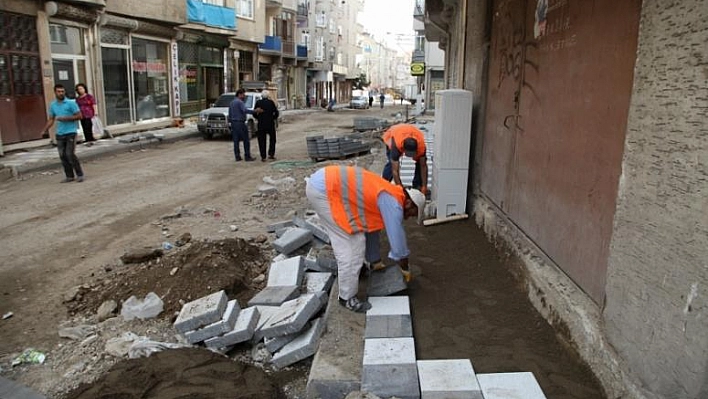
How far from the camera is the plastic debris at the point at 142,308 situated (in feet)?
14.9

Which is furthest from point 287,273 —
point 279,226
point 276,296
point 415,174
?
point 415,174

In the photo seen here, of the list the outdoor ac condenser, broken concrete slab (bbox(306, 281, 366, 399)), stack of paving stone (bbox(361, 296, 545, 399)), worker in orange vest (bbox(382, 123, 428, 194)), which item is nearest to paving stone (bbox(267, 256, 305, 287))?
broken concrete slab (bbox(306, 281, 366, 399))

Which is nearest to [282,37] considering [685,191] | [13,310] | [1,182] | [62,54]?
[62,54]

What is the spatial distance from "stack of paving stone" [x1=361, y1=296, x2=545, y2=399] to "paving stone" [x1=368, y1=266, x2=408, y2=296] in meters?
Answer: 0.78

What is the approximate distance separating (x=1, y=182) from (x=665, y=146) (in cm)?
1180

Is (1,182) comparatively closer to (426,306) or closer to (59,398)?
(59,398)

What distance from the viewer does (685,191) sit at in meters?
2.22

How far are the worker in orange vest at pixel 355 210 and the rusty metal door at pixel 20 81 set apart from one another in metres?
12.8

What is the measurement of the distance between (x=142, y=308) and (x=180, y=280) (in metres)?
0.48

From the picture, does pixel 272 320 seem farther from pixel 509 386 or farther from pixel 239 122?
pixel 239 122

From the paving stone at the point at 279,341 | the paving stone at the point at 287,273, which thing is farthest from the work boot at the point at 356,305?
the paving stone at the point at 287,273

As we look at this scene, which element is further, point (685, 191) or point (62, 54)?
point (62, 54)

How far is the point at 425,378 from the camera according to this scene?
3084 millimetres

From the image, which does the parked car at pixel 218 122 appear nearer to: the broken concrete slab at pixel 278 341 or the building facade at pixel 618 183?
the building facade at pixel 618 183
